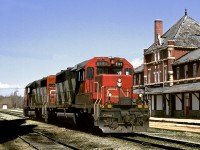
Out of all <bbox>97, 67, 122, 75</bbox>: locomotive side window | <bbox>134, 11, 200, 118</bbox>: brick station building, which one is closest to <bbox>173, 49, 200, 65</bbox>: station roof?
<bbox>134, 11, 200, 118</bbox>: brick station building

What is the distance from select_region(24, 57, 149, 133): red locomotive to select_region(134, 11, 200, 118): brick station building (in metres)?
17.9

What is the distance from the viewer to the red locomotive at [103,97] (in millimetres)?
16203

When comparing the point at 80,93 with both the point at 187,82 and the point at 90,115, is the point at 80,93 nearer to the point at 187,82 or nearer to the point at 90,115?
the point at 90,115

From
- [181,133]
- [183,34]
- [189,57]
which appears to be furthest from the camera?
[183,34]

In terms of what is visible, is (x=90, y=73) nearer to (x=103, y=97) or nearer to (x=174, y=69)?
(x=103, y=97)

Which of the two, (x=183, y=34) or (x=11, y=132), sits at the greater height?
(x=183, y=34)

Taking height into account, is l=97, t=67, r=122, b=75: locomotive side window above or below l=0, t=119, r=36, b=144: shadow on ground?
above

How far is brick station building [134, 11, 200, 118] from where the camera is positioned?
1534 inches

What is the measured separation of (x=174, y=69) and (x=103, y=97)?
28276mm

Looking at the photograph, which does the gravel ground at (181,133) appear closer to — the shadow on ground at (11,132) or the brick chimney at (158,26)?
the shadow on ground at (11,132)

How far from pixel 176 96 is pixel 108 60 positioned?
2420 centimetres

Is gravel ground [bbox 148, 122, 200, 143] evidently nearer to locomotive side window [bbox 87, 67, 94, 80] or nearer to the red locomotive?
the red locomotive

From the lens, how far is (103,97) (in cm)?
1733

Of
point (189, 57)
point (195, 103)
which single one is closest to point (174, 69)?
point (189, 57)
